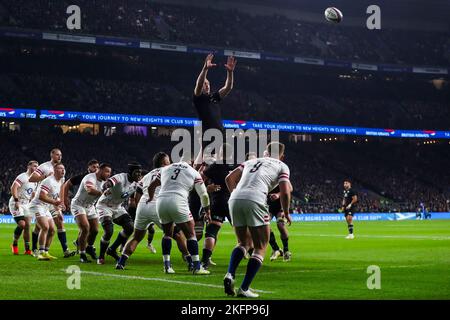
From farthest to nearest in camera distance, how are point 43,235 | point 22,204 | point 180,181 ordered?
point 22,204, point 43,235, point 180,181

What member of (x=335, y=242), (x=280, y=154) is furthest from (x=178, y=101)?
(x=280, y=154)

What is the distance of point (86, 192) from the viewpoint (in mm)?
17031

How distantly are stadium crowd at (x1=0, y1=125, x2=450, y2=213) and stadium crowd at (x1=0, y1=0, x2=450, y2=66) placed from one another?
792cm

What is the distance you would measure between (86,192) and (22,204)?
3.68 meters

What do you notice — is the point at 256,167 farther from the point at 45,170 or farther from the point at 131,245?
the point at 45,170

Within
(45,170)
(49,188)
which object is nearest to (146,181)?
(49,188)

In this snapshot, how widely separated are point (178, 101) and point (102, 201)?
42.7m

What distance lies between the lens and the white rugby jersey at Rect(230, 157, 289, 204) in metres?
10.4

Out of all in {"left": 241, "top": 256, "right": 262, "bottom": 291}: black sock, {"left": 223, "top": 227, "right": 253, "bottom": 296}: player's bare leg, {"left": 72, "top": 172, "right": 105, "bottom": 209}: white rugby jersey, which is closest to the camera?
{"left": 241, "top": 256, "right": 262, "bottom": 291}: black sock

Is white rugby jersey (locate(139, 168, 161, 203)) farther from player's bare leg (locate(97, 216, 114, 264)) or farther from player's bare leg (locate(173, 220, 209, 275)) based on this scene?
player's bare leg (locate(97, 216, 114, 264))

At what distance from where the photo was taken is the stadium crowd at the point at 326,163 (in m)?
51.4

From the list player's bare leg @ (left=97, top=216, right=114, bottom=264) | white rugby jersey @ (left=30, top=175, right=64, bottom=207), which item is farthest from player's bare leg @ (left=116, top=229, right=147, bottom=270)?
white rugby jersey @ (left=30, top=175, right=64, bottom=207)

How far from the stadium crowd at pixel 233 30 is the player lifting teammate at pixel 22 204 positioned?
32945 millimetres
